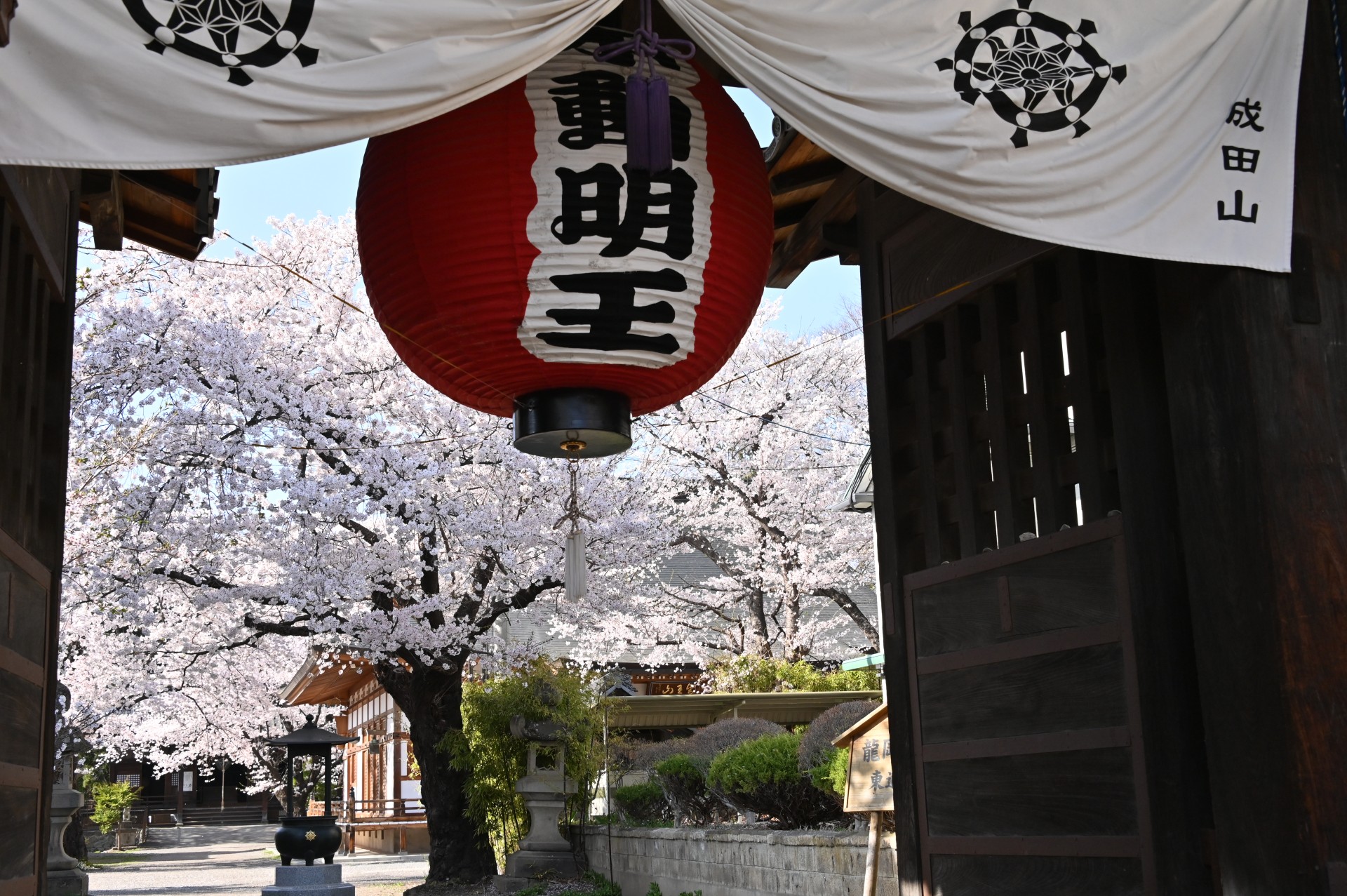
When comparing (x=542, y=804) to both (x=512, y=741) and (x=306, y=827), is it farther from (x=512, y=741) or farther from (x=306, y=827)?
(x=306, y=827)

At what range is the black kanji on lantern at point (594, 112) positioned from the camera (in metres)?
3.57

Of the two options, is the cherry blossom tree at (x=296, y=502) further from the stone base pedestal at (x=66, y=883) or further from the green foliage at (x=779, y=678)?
the stone base pedestal at (x=66, y=883)

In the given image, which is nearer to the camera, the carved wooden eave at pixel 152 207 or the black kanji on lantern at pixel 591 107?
the black kanji on lantern at pixel 591 107

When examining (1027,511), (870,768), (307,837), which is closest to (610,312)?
(1027,511)

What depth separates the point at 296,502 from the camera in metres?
15.9

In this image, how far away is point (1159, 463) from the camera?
12.3ft

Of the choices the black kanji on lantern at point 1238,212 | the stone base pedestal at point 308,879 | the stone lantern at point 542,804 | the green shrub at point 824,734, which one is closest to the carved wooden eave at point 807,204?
the black kanji on lantern at point 1238,212

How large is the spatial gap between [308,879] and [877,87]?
1653 cm

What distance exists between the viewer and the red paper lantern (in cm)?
355

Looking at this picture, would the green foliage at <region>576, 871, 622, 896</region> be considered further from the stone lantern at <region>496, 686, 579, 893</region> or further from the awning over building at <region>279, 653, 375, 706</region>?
the awning over building at <region>279, 653, 375, 706</region>

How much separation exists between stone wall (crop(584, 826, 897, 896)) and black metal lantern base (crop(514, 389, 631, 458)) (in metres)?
5.36

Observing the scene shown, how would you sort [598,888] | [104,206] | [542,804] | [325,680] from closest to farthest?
1. [104,206]
2. [598,888]
3. [542,804]
4. [325,680]

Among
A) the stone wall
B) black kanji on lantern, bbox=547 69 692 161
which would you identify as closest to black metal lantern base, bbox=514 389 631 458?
black kanji on lantern, bbox=547 69 692 161

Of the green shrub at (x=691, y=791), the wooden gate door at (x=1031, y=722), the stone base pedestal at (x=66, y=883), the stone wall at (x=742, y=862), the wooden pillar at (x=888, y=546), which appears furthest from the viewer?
the green shrub at (x=691, y=791)
